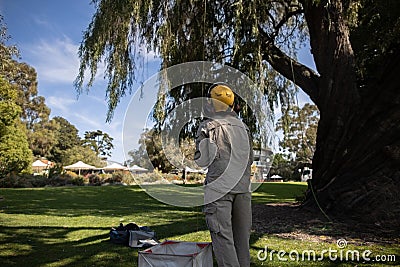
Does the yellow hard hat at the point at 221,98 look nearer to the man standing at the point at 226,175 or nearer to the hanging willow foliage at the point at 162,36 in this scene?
the man standing at the point at 226,175

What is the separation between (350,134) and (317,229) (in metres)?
2.11

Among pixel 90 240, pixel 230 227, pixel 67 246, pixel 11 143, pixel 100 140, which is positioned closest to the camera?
pixel 230 227

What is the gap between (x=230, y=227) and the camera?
7.99ft

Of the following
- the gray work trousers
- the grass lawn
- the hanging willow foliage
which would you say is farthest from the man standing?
the hanging willow foliage

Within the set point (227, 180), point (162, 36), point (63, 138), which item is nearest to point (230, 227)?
point (227, 180)

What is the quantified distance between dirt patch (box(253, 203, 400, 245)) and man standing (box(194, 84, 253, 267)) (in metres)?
2.51

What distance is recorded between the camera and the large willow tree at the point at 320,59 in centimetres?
473

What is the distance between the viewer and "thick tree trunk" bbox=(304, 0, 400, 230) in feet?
18.1

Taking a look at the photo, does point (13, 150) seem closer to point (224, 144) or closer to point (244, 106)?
point (244, 106)

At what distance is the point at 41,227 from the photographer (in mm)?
5742

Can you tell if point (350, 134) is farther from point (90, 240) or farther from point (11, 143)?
point (11, 143)

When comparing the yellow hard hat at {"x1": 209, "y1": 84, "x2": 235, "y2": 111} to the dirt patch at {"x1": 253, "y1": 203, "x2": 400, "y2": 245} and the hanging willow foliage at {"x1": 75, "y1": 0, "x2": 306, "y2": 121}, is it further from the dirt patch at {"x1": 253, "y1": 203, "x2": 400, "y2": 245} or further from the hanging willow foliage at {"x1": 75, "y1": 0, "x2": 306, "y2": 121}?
the dirt patch at {"x1": 253, "y1": 203, "x2": 400, "y2": 245}

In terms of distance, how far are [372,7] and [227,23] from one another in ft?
10.1

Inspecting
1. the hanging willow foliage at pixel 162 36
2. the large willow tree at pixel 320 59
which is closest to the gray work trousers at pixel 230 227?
the hanging willow foliage at pixel 162 36
